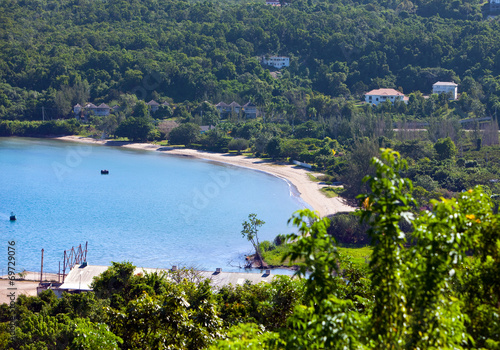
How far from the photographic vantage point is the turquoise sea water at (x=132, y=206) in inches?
1128

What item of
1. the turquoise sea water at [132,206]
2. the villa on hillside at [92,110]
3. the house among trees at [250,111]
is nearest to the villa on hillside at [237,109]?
the house among trees at [250,111]

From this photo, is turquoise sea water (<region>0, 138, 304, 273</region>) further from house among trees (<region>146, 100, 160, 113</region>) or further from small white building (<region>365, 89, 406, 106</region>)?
small white building (<region>365, 89, 406, 106</region>)

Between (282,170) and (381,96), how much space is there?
1013 inches

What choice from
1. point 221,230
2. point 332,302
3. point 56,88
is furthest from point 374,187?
point 56,88

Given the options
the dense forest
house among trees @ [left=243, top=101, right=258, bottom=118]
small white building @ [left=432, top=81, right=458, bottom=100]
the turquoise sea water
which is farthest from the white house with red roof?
small white building @ [left=432, top=81, right=458, bottom=100]

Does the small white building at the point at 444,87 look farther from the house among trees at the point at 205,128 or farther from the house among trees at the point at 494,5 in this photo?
the house among trees at the point at 494,5

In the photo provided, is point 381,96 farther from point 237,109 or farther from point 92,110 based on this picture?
point 92,110

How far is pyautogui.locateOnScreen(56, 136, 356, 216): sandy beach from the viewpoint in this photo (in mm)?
35384

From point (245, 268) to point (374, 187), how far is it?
20.8 m

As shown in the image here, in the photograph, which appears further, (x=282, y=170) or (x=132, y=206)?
(x=282, y=170)

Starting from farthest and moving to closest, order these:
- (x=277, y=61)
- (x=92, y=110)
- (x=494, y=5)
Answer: (x=494, y=5), (x=277, y=61), (x=92, y=110)

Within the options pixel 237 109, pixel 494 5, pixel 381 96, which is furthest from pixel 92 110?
pixel 494 5

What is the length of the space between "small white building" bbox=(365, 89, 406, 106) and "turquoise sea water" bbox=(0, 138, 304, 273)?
83.4ft

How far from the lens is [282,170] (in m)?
48.2
